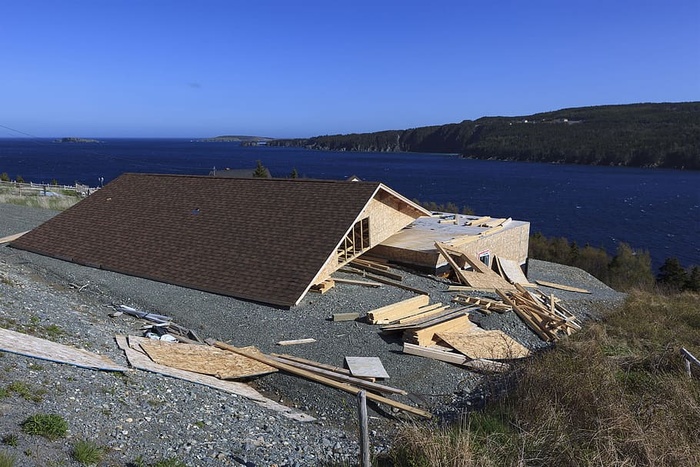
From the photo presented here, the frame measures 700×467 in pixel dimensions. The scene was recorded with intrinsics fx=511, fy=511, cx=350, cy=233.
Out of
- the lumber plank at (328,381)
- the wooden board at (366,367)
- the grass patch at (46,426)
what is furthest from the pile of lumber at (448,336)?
the grass patch at (46,426)

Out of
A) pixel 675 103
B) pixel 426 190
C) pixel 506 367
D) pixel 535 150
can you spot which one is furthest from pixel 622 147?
pixel 506 367

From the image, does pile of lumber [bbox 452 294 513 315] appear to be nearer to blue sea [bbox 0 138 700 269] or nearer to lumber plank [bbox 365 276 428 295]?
lumber plank [bbox 365 276 428 295]

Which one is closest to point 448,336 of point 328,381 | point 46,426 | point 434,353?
point 434,353

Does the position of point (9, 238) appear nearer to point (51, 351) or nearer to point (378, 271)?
point (51, 351)

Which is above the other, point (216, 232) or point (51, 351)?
point (216, 232)

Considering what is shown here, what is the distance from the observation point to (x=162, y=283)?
1803 cm

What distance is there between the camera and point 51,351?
32.7 feet

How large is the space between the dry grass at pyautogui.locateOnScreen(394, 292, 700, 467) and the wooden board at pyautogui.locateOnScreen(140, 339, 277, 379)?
516 cm

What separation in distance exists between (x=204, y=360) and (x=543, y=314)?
10.8 meters

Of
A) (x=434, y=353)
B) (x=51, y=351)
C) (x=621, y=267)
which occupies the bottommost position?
(x=621, y=267)

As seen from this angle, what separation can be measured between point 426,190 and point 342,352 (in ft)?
273

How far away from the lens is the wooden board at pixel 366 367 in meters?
11.4

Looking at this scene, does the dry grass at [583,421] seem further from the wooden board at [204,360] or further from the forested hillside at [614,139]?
the forested hillside at [614,139]

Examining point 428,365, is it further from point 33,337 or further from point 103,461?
point 33,337
